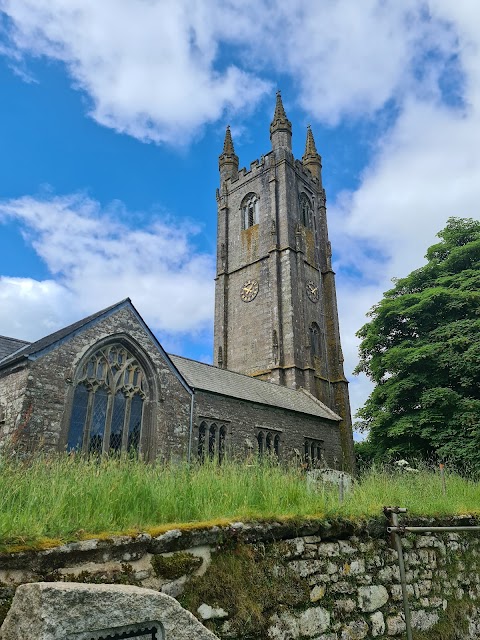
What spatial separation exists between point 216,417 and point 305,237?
2082 cm

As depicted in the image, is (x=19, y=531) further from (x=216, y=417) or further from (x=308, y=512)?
(x=216, y=417)

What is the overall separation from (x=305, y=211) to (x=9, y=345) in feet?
87.4

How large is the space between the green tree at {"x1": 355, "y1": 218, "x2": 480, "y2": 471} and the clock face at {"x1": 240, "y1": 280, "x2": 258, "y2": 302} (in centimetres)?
1075

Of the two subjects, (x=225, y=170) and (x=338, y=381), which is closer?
(x=338, y=381)

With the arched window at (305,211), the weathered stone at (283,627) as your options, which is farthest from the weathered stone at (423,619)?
the arched window at (305,211)

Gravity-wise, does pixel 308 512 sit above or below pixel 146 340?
below

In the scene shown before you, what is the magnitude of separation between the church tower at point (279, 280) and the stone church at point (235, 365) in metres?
0.09

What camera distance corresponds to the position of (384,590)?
5414 millimetres

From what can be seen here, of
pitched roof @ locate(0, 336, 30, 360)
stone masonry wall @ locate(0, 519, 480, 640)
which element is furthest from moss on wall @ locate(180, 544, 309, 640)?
pitched roof @ locate(0, 336, 30, 360)

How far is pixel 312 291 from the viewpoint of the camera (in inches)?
1284

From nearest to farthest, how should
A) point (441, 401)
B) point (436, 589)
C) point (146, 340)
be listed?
point (436, 589)
point (146, 340)
point (441, 401)

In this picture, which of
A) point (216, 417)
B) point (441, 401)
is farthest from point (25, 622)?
point (441, 401)

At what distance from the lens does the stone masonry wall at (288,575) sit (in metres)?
3.49

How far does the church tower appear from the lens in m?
29.2
